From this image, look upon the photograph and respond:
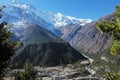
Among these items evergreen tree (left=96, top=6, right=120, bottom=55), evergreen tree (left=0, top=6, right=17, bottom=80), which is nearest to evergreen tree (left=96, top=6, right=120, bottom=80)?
evergreen tree (left=96, top=6, right=120, bottom=55)

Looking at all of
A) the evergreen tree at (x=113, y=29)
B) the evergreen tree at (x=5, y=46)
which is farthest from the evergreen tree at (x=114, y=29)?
the evergreen tree at (x=5, y=46)

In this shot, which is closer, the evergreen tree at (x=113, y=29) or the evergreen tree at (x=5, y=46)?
the evergreen tree at (x=113, y=29)

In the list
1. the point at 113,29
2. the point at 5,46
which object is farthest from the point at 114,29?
the point at 5,46

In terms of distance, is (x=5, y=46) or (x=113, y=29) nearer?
(x=113, y=29)

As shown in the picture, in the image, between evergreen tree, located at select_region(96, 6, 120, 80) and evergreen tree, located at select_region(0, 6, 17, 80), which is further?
evergreen tree, located at select_region(0, 6, 17, 80)

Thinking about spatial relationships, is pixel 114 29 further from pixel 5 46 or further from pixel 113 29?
pixel 5 46

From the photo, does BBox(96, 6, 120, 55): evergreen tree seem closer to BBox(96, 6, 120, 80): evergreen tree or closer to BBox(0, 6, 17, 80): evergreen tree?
BBox(96, 6, 120, 80): evergreen tree

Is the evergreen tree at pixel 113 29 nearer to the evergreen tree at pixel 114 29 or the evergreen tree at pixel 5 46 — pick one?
the evergreen tree at pixel 114 29

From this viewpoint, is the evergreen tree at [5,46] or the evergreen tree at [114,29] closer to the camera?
the evergreen tree at [114,29]
